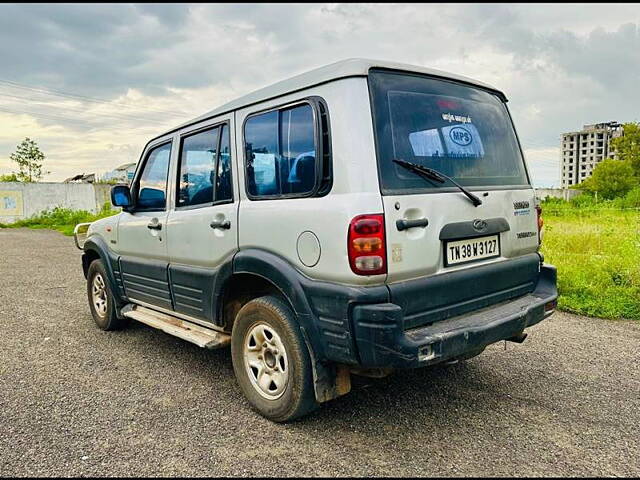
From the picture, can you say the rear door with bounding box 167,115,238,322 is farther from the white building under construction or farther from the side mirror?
the white building under construction

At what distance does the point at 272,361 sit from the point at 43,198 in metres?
27.6

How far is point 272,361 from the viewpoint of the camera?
3.14 meters

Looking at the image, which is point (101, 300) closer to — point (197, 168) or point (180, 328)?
point (180, 328)

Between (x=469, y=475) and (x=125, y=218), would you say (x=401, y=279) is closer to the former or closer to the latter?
(x=469, y=475)

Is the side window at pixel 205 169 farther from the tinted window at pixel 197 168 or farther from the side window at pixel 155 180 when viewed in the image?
the side window at pixel 155 180

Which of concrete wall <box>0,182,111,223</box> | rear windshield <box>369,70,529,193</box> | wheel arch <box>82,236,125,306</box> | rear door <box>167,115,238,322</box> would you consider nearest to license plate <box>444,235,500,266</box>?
rear windshield <box>369,70,529,193</box>

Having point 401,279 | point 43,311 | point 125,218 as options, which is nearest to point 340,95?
point 401,279

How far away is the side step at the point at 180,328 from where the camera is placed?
3.52m

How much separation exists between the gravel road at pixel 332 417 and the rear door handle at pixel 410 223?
1150mm

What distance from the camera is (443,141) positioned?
9.94ft

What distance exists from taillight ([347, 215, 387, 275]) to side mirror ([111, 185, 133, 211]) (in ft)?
9.20

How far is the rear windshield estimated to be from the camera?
108 inches

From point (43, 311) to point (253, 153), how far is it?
450 centimetres

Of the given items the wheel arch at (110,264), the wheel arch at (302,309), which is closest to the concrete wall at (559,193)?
the wheel arch at (110,264)
